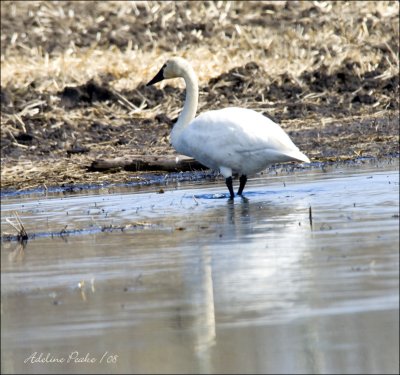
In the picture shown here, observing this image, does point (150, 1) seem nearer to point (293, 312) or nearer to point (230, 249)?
point (230, 249)

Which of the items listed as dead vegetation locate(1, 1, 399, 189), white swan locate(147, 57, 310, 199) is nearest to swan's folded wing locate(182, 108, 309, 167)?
white swan locate(147, 57, 310, 199)

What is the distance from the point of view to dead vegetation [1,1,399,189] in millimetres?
15906

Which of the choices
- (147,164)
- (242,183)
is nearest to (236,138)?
(242,183)

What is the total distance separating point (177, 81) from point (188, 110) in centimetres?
635

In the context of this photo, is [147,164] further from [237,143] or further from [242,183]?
[237,143]

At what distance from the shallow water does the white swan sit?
0.58 metres

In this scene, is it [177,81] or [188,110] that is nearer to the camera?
[188,110]

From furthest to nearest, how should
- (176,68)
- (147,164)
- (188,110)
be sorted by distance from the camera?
(176,68) → (147,164) → (188,110)

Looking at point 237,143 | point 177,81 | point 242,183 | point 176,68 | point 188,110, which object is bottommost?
point 242,183

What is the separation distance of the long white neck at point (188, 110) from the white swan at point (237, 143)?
0.42 meters

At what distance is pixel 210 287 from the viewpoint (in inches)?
258

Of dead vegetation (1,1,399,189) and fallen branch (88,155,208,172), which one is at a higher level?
dead vegetation (1,1,399,189)

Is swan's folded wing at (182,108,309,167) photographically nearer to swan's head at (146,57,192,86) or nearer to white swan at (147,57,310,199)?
white swan at (147,57,310,199)

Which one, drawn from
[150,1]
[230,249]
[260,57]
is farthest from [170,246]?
[150,1]
